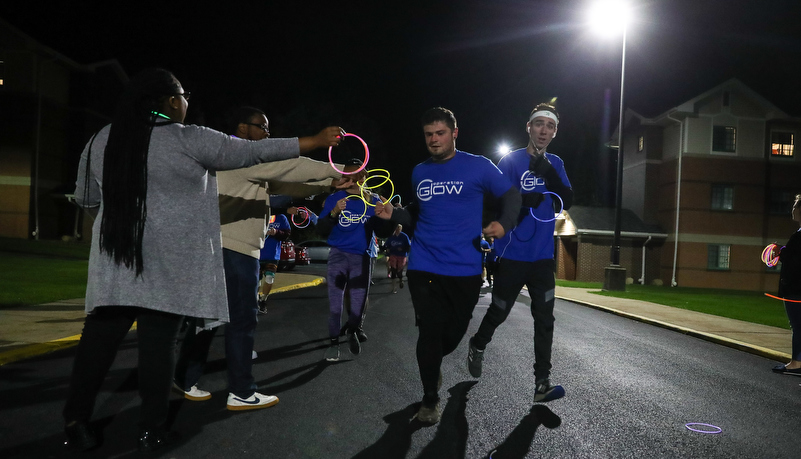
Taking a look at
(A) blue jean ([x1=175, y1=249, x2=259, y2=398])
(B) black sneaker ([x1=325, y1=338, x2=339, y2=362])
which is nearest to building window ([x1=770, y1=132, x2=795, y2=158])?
(B) black sneaker ([x1=325, y1=338, x2=339, y2=362])

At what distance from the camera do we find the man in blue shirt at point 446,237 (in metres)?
3.98

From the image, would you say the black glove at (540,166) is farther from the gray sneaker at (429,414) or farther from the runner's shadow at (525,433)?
the gray sneaker at (429,414)

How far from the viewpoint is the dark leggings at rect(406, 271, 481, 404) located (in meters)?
3.94

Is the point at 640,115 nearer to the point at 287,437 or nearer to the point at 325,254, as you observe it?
the point at 325,254

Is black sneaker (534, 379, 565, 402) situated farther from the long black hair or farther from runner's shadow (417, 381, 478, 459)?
the long black hair

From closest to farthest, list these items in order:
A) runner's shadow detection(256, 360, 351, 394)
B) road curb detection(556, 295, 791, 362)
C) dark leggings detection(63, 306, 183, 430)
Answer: dark leggings detection(63, 306, 183, 430), runner's shadow detection(256, 360, 351, 394), road curb detection(556, 295, 791, 362)

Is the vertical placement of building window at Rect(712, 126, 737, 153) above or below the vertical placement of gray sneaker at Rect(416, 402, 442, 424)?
above

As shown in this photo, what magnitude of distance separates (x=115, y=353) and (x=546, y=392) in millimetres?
3184

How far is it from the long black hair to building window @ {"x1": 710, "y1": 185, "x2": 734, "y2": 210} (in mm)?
31185

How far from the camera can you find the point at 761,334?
9102 millimetres

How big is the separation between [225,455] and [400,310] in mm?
7947

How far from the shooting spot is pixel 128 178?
2.88 metres

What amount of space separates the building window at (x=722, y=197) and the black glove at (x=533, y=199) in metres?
28.4

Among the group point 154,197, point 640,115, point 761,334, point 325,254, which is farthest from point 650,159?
point 154,197
